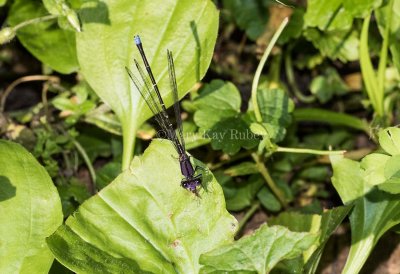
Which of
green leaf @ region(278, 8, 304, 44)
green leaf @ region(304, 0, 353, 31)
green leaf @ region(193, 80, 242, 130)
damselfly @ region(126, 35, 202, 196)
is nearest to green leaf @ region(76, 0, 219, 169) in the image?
damselfly @ region(126, 35, 202, 196)

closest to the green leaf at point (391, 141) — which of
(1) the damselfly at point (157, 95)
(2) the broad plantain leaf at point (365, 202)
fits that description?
(2) the broad plantain leaf at point (365, 202)

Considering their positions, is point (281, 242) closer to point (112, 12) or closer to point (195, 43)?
point (195, 43)

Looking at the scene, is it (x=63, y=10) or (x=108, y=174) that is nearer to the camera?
(x=63, y=10)

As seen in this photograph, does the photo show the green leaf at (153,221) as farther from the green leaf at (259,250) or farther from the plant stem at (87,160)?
the plant stem at (87,160)

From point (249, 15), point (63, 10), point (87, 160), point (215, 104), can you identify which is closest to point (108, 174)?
point (87, 160)

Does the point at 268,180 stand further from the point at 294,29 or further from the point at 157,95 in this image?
the point at 294,29

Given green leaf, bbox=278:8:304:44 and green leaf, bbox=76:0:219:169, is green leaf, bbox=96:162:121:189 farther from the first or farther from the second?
green leaf, bbox=278:8:304:44
